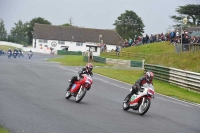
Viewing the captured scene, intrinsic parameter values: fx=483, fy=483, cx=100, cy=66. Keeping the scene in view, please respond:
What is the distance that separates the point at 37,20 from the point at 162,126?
128582 millimetres

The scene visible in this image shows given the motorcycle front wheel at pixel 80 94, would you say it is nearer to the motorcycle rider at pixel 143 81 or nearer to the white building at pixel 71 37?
the motorcycle rider at pixel 143 81

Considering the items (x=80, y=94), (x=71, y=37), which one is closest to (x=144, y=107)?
(x=80, y=94)

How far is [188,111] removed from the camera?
58.4ft

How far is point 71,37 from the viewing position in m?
120

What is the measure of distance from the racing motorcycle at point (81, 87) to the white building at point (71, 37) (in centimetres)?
10033

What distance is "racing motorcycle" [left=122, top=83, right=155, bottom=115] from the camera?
1473 cm

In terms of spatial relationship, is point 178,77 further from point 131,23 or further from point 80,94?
point 131,23

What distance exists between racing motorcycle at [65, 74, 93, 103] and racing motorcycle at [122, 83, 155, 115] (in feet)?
5.83

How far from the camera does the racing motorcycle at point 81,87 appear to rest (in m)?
16.4

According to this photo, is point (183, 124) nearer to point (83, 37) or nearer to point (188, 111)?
point (188, 111)

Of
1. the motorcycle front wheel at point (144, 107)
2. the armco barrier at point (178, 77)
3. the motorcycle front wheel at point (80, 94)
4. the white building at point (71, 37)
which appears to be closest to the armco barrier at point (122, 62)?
the armco barrier at point (178, 77)

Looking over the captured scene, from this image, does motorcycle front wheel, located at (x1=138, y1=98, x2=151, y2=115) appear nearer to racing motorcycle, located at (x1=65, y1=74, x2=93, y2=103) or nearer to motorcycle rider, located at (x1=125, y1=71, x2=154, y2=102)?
motorcycle rider, located at (x1=125, y1=71, x2=154, y2=102)

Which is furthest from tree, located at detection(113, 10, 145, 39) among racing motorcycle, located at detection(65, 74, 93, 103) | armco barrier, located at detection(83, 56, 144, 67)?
racing motorcycle, located at detection(65, 74, 93, 103)

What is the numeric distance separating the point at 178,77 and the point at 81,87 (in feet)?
48.1
